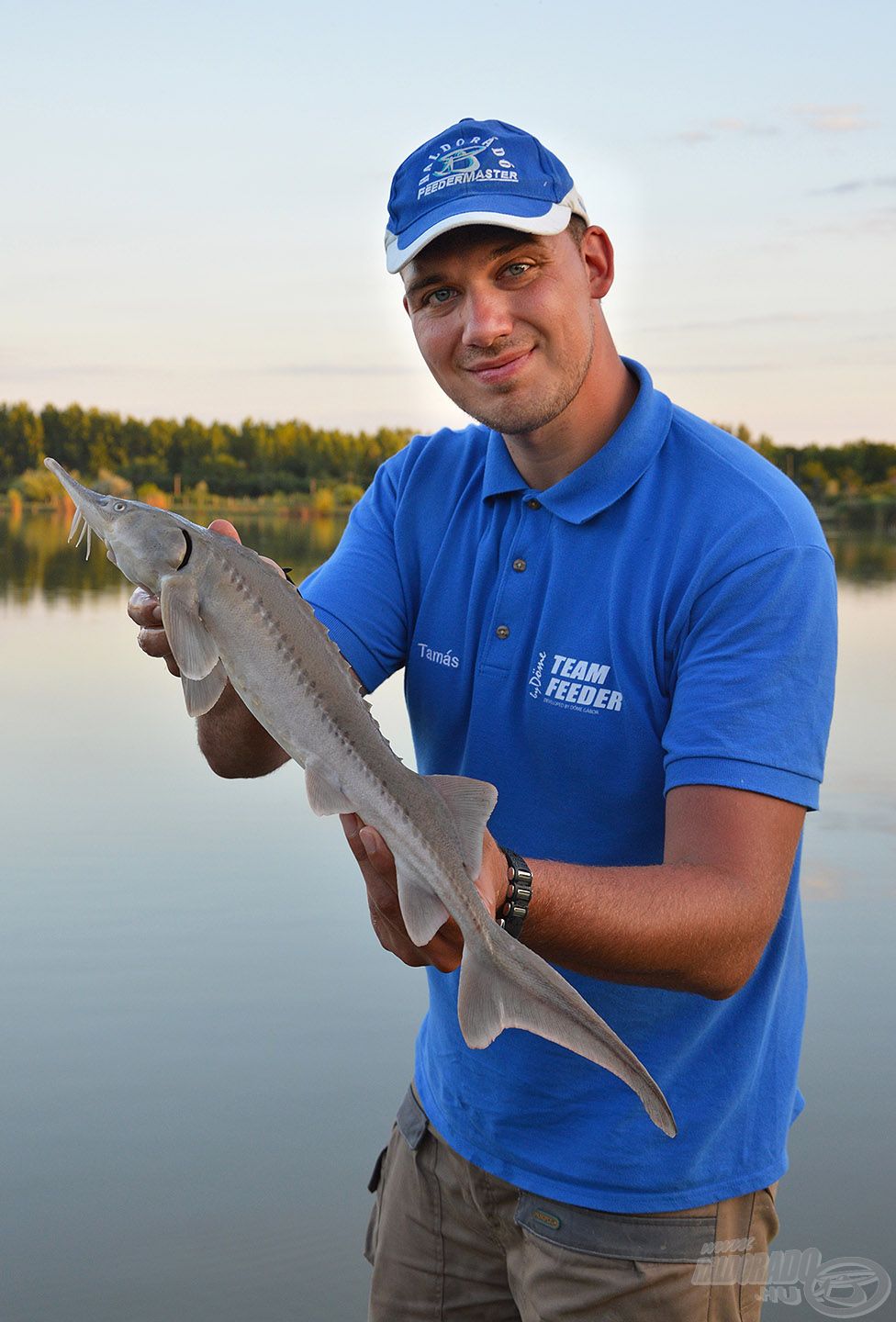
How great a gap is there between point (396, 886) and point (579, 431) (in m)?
1.10

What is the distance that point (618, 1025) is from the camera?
2.53 m

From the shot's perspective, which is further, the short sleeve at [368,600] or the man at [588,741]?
the short sleeve at [368,600]

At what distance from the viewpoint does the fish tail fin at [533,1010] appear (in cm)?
187

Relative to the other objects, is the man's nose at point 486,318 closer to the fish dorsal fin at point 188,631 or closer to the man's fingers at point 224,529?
the man's fingers at point 224,529

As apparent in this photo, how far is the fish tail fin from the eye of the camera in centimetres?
187

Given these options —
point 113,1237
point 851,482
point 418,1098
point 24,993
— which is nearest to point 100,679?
point 24,993

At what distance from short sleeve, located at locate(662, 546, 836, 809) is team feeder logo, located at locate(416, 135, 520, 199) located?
36.4 inches

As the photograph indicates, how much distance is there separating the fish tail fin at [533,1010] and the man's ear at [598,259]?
149cm

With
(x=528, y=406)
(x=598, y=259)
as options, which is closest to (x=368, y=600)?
(x=528, y=406)

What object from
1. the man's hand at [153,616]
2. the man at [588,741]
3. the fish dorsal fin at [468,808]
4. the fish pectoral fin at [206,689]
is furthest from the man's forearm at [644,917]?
the man's hand at [153,616]

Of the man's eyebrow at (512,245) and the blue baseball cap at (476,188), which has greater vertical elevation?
the blue baseball cap at (476,188)

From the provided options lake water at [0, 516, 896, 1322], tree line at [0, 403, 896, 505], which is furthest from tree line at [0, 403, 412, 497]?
lake water at [0, 516, 896, 1322]

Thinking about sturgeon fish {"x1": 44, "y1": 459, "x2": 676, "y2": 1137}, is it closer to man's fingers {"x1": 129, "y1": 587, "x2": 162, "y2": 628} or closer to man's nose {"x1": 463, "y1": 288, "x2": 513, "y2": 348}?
man's fingers {"x1": 129, "y1": 587, "x2": 162, "y2": 628}

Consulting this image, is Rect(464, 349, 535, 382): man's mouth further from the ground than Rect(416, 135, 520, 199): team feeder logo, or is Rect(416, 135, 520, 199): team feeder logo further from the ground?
Rect(416, 135, 520, 199): team feeder logo
